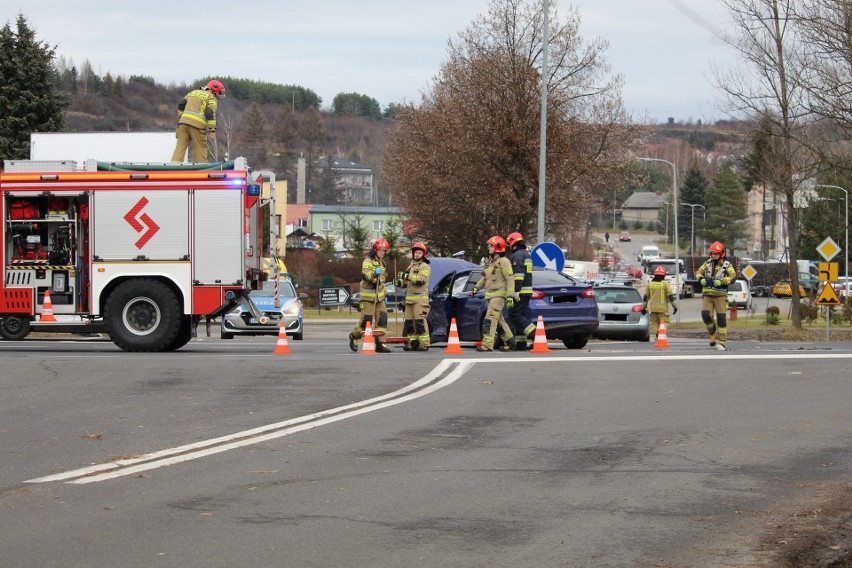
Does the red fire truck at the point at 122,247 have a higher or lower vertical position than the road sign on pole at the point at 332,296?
higher

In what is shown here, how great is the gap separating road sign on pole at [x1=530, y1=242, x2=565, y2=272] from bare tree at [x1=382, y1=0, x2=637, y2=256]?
1387cm

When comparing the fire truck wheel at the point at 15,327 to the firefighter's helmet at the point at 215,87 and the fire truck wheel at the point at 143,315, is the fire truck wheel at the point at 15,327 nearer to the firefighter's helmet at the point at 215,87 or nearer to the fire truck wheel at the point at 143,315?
the fire truck wheel at the point at 143,315

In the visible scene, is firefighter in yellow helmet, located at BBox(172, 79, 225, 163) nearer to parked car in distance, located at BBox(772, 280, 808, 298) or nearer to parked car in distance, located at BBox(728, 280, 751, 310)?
parked car in distance, located at BBox(728, 280, 751, 310)

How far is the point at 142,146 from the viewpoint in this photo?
801 inches

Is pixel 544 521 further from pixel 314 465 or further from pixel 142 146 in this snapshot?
pixel 142 146

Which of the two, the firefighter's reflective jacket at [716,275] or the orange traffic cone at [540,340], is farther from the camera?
the firefighter's reflective jacket at [716,275]

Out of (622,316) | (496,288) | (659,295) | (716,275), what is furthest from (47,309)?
(622,316)

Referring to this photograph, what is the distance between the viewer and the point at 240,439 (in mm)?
9703

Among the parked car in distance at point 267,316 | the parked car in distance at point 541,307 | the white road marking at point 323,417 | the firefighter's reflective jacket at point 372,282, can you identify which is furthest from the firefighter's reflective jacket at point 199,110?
the parked car in distance at point 267,316

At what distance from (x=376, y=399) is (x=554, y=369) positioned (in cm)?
381

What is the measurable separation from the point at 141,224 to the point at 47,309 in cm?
189

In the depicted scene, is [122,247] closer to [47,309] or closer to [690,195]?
[47,309]

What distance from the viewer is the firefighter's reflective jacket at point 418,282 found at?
18.3 m

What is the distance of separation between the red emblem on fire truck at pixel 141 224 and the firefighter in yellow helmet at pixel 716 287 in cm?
890
